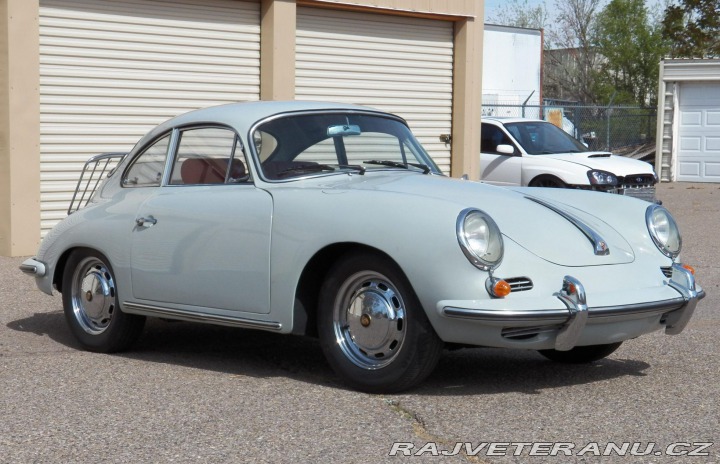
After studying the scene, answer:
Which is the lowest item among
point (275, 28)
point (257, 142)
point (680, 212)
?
point (680, 212)

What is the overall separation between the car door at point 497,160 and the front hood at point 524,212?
10.1 m

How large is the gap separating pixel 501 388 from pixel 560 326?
58cm

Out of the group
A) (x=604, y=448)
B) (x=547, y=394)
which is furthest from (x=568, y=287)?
(x=604, y=448)

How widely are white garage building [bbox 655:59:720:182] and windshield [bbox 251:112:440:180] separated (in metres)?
19.9

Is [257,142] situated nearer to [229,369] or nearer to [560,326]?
[229,369]

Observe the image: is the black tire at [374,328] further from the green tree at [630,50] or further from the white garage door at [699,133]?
the green tree at [630,50]

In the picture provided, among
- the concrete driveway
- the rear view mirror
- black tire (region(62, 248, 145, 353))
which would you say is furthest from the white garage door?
black tire (region(62, 248, 145, 353))

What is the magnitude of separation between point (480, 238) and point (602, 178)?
10289 millimetres

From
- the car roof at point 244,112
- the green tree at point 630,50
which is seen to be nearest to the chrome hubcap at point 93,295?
the car roof at point 244,112

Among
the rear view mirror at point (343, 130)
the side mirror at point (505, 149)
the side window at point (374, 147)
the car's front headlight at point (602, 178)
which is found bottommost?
the car's front headlight at point (602, 178)

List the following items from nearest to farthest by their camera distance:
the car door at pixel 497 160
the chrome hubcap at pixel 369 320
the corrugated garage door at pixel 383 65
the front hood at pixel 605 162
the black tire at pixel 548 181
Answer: the chrome hubcap at pixel 369 320 < the corrugated garage door at pixel 383 65 < the front hood at pixel 605 162 < the black tire at pixel 548 181 < the car door at pixel 497 160

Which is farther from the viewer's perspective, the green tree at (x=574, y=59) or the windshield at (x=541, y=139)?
the green tree at (x=574, y=59)

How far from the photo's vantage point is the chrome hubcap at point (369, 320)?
5.49 meters

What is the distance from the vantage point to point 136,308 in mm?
6613
